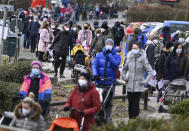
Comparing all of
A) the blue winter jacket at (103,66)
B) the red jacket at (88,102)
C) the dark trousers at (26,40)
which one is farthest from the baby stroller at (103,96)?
the dark trousers at (26,40)

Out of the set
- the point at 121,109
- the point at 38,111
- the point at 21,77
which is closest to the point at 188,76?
the point at 121,109

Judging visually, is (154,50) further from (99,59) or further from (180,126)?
(180,126)

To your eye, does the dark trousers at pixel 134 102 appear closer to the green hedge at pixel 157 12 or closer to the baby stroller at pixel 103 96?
the baby stroller at pixel 103 96

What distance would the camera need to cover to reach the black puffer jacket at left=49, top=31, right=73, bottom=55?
19406 mm

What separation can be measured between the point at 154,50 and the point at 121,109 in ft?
7.58

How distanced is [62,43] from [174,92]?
250 inches

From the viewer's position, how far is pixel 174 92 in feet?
45.5

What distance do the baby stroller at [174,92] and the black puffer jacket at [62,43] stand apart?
19.3 ft

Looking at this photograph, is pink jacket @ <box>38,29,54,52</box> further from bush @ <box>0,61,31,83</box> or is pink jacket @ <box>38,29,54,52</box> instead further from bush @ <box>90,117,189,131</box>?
bush @ <box>90,117,189,131</box>

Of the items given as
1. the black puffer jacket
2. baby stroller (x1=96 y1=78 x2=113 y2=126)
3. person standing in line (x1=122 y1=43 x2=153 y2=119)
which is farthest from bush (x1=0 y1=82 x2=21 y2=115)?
the black puffer jacket

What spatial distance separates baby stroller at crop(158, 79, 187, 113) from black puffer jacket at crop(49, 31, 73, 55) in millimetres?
5892

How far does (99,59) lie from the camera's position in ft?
42.6

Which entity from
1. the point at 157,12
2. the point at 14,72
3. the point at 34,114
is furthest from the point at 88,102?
the point at 157,12

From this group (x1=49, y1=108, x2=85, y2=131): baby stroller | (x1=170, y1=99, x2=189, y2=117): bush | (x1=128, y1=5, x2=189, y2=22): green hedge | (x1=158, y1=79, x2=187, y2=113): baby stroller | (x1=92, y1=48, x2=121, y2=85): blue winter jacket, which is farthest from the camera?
(x1=128, y1=5, x2=189, y2=22): green hedge
